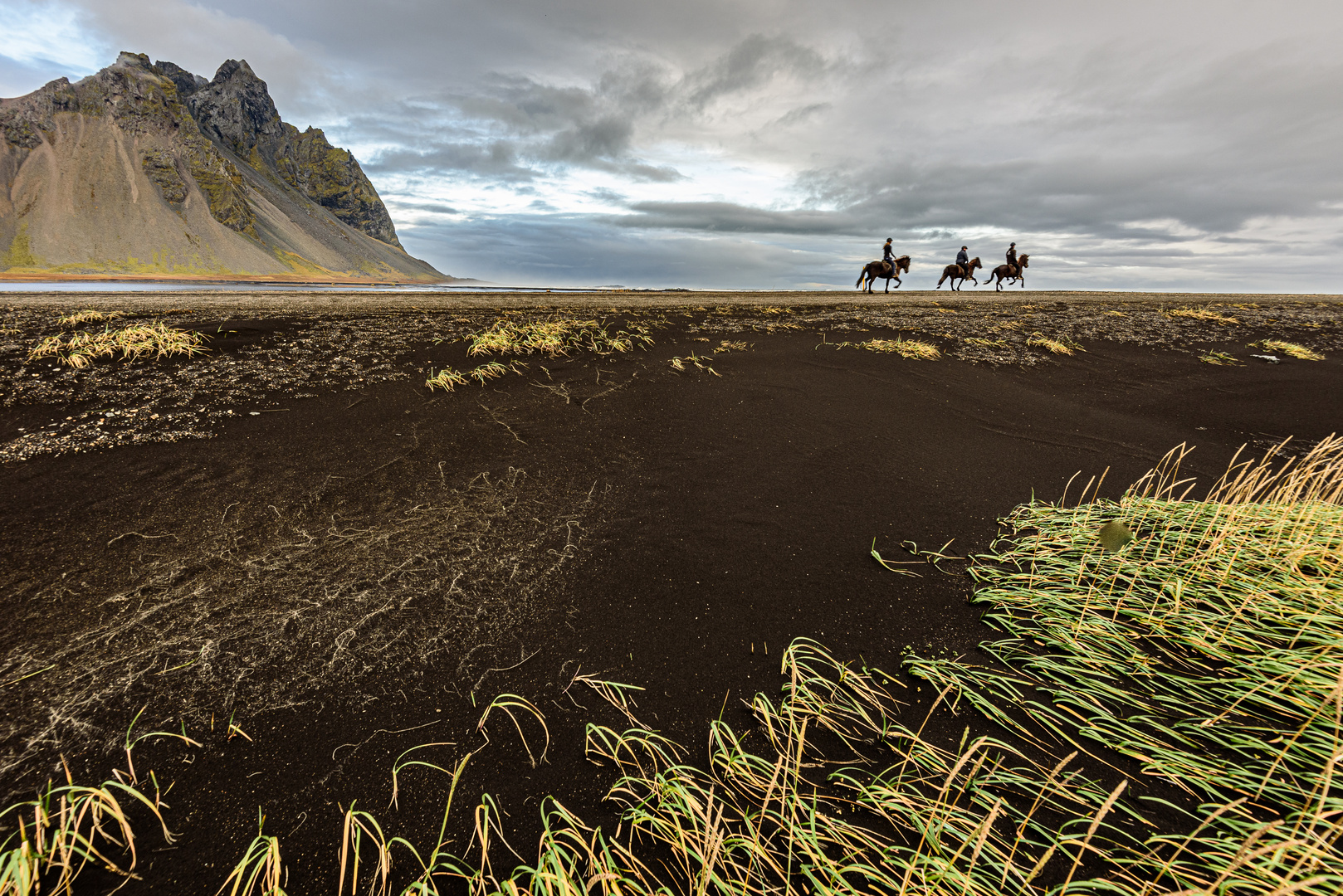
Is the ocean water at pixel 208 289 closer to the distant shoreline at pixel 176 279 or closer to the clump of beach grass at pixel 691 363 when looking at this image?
the distant shoreline at pixel 176 279

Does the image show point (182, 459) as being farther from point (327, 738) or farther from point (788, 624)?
point (788, 624)

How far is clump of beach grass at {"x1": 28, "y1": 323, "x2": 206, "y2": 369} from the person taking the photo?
6.98 meters

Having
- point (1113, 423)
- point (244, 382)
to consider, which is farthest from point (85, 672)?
point (1113, 423)

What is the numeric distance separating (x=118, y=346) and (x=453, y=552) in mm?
8256

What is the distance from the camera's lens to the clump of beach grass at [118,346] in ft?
22.9

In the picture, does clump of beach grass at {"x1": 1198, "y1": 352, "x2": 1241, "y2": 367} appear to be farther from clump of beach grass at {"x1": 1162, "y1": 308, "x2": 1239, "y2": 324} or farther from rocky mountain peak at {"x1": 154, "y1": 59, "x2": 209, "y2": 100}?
rocky mountain peak at {"x1": 154, "y1": 59, "x2": 209, "y2": 100}

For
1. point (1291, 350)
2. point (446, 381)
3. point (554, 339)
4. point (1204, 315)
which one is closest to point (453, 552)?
point (446, 381)

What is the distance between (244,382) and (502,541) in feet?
18.6

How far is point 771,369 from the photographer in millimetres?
9039

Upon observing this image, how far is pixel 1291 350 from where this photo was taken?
35.7ft

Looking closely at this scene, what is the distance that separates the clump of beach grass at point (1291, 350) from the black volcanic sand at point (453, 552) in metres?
3.51

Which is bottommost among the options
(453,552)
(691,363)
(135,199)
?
(453,552)

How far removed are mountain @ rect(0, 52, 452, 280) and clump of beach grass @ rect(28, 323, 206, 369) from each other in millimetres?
106313

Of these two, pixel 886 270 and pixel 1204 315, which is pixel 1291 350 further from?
pixel 886 270
